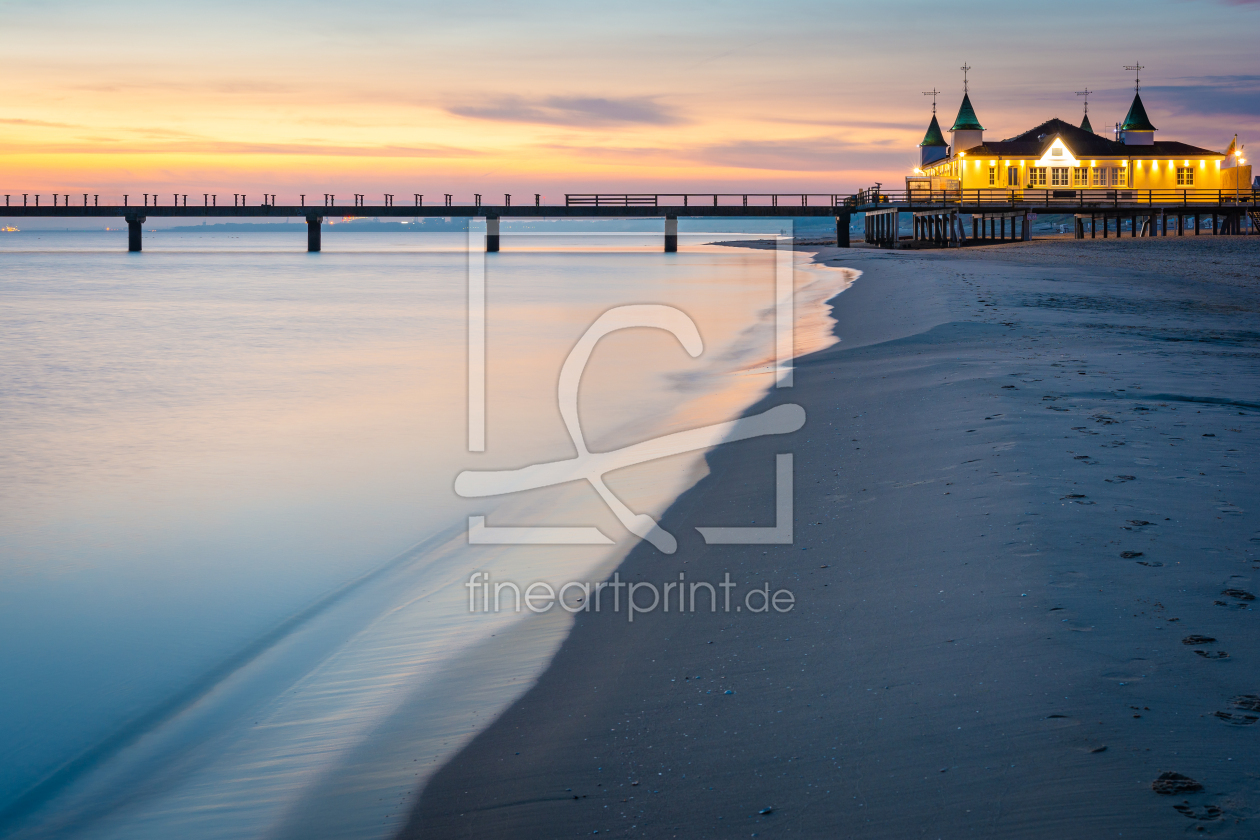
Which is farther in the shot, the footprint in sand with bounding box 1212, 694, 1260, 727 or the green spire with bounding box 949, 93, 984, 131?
the green spire with bounding box 949, 93, 984, 131

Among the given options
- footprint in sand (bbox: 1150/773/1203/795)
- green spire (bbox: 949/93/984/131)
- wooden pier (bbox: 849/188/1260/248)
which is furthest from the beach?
green spire (bbox: 949/93/984/131)

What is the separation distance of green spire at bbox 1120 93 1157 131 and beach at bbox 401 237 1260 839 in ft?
177

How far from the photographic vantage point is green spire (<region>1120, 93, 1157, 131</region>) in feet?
180

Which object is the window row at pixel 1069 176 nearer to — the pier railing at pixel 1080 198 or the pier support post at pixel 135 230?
the pier railing at pixel 1080 198

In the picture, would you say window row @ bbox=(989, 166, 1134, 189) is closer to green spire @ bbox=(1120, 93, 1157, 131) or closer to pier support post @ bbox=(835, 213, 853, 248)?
green spire @ bbox=(1120, 93, 1157, 131)

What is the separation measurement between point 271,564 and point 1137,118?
193 feet

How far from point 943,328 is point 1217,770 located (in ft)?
38.6

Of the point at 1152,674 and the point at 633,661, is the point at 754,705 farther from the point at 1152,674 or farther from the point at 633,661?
the point at 1152,674

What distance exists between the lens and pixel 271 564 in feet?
22.5

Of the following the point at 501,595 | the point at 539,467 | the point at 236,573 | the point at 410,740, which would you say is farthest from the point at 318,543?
the point at 410,740

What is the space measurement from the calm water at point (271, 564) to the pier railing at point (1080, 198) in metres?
37.7

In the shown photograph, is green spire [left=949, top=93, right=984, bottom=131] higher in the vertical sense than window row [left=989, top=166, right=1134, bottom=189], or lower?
higher

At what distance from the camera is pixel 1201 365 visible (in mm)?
10148

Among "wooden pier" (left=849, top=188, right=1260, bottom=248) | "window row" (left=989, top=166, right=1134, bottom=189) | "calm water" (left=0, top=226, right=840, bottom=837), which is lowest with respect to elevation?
"calm water" (left=0, top=226, right=840, bottom=837)
